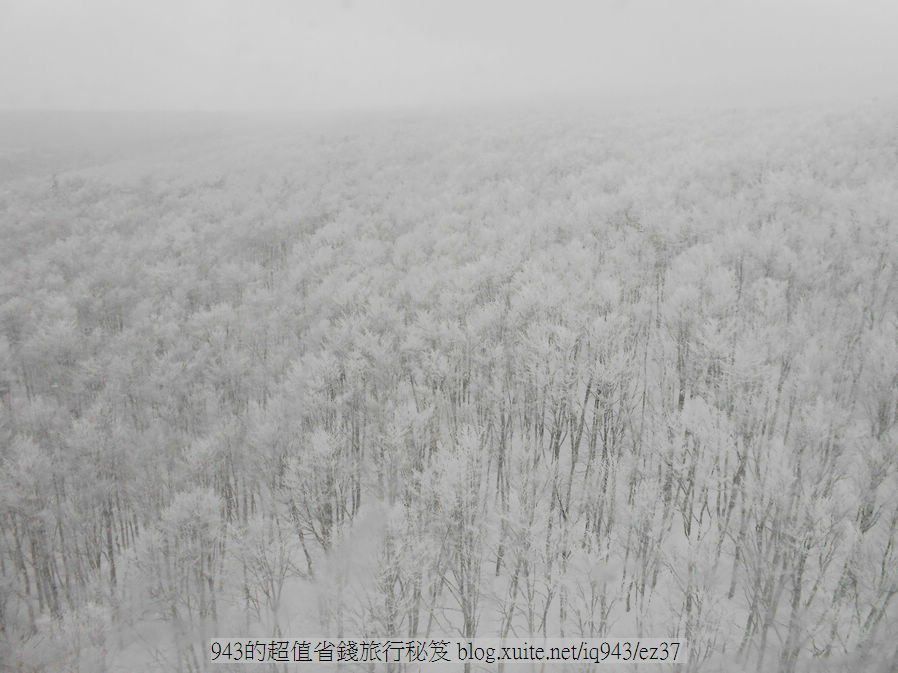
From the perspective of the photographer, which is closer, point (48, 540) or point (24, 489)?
point (24, 489)

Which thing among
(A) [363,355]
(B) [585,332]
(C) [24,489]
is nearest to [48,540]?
(C) [24,489]

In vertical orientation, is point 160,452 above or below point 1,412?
below

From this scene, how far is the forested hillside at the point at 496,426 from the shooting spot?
18.1 m

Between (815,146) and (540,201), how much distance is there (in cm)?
2236

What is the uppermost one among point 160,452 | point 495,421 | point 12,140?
point 12,140

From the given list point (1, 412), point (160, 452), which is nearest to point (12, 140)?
point (1, 412)

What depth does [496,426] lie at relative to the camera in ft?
93.6

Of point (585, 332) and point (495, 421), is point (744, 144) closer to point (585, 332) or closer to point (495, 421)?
point (585, 332)

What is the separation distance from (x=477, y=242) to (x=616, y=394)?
18.6 meters

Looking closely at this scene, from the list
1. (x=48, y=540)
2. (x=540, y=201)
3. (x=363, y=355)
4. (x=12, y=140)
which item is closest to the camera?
(x=48, y=540)

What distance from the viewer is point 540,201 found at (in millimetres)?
47156

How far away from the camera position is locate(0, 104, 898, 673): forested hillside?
18109mm

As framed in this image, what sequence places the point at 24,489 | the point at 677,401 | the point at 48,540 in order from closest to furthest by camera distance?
the point at 677,401, the point at 24,489, the point at 48,540

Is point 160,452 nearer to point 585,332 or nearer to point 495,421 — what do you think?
point 495,421
